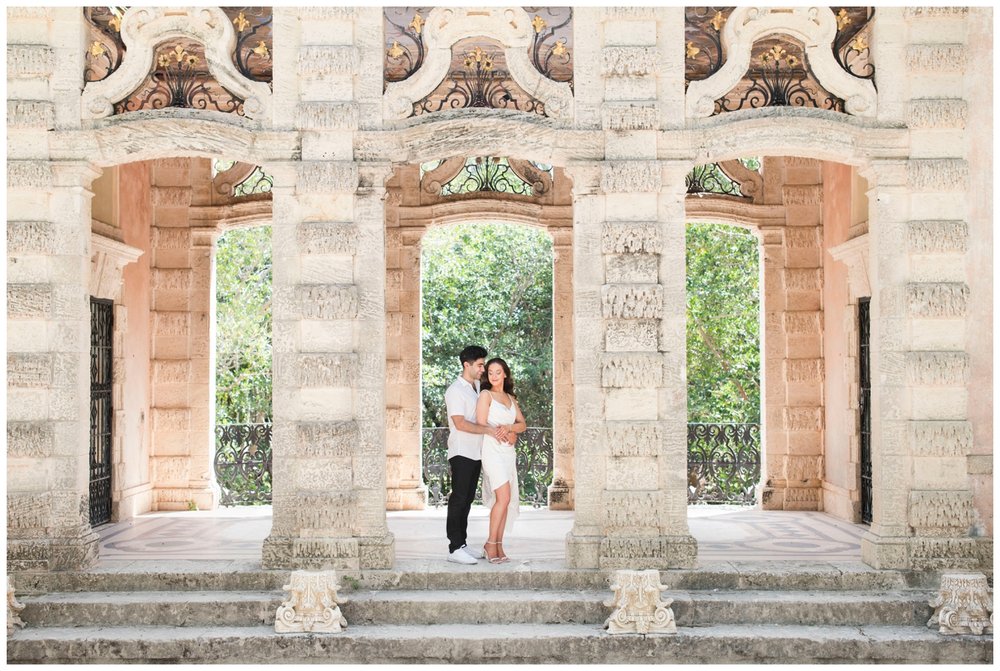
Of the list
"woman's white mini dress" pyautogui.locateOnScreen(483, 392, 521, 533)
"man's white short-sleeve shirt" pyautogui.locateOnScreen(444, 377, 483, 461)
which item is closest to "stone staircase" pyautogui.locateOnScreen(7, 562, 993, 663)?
"woman's white mini dress" pyautogui.locateOnScreen(483, 392, 521, 533)

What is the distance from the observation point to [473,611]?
7324 mm

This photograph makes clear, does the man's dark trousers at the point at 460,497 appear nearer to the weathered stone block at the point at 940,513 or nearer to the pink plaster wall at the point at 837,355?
the weathered stone block at the point at 940,513

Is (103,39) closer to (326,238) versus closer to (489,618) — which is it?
(326,238)

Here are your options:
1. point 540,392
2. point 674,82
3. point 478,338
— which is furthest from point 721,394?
point 674,82

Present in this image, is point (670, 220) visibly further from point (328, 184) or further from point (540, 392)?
point (540, 392)

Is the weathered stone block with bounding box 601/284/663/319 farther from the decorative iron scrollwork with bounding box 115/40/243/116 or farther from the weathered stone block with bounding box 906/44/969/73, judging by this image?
the decorative iron scrollwork with bounding box 115/40/243/116

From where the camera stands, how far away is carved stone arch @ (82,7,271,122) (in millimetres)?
8008

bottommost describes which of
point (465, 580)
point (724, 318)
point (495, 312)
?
point (465, 580)

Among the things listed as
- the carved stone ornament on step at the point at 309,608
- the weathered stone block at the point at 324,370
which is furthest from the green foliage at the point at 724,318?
the carved stone ornament on step at the point at 309,608

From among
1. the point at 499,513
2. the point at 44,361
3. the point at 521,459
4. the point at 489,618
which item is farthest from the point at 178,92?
the point at 521,459

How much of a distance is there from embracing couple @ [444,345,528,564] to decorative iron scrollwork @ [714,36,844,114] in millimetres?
2965

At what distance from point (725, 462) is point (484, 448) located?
5623mm

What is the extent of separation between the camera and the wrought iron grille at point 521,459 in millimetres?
12734

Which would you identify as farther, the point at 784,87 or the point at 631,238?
the point at 784,87
